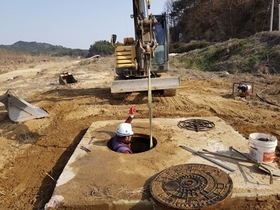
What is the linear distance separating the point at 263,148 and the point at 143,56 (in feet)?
11.6

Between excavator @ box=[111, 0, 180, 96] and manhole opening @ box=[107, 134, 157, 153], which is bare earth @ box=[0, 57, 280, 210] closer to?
excavator @ box=[111, 0, 180, 96]

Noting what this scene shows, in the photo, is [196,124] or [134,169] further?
[196,124]

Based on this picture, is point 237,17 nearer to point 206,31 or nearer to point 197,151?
point 206,31

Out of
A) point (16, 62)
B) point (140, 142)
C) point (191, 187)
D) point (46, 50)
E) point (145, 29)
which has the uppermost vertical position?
point (46, 50)

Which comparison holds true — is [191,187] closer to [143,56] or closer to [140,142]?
[140,142]

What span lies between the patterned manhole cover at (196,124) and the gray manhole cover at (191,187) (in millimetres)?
1486

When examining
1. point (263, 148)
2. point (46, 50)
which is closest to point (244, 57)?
point (263, 148)

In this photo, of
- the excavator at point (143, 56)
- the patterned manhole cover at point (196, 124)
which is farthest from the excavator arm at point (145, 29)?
the patterned manhole cover at point (196, 124)

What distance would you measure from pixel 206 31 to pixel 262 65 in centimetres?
2117

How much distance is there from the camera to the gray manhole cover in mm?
3018

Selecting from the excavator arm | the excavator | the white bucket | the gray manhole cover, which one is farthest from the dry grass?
the white bucket

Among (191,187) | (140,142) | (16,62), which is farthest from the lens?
(16,62)

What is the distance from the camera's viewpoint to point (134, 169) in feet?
12.5

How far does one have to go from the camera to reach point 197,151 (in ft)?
14.0
